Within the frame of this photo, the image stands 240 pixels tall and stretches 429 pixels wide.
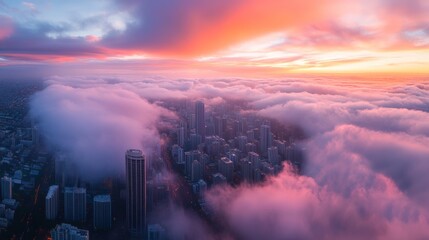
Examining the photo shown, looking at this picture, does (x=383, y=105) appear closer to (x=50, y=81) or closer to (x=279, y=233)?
(x=279, y=233)

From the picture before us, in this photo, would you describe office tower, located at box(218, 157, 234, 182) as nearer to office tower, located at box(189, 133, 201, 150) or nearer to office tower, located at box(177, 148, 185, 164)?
office tower, located at box(177, 148, 185, 164)

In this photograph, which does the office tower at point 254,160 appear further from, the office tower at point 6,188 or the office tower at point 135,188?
the office tower at point 6,188

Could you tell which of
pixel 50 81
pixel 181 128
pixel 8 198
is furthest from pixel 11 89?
pixel 181 128

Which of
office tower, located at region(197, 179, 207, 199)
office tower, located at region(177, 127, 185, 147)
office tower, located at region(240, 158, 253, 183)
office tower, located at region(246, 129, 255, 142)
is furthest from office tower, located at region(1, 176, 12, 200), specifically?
office tower, located at region(246, 129, 255, 142)

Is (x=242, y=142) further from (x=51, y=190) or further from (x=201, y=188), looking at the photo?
(x=51, y=190)

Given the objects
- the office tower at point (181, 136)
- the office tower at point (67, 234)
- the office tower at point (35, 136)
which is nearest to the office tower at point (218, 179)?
the office tower at point (181, 136)

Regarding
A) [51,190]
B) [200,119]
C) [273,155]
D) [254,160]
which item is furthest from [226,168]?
[200,119]
